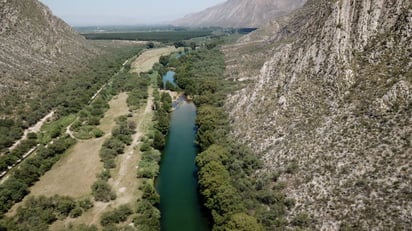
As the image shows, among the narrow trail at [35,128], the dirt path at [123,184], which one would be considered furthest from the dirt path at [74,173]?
the narrow trail at [35,128]

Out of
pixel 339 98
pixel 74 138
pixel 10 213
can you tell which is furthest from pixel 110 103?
pixel 339 98

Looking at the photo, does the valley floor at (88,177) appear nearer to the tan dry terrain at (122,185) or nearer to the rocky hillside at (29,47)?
the tan dry terrain at (122,185)

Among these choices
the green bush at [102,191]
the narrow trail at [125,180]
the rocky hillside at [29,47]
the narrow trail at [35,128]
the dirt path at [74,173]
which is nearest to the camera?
the narrow trail at [125,180]

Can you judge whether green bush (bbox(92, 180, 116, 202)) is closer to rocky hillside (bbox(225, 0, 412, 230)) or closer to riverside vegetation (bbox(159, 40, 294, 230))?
riverside vegetation (bbox(159, 40, 294, 230))

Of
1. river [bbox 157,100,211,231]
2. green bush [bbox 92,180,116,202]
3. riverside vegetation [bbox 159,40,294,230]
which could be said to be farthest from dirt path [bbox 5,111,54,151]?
riverside vegetation [bbox 159,40,294,230]

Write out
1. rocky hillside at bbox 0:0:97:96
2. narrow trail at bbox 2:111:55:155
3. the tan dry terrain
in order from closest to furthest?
1. the tan dry terrain
2. narrow trail at bbox 2:111:55:155
3. rocky hillside at bbox 0:0:97:96

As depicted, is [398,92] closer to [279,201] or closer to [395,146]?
[395,146]

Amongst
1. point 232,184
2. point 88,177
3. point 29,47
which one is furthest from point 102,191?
point 29,47
